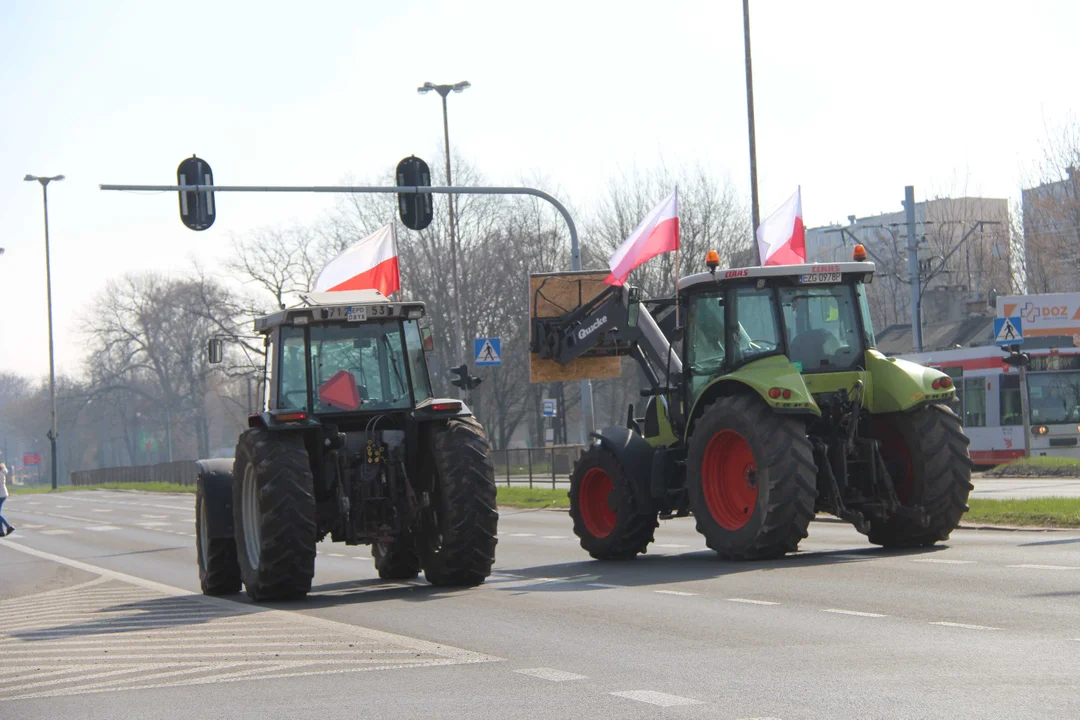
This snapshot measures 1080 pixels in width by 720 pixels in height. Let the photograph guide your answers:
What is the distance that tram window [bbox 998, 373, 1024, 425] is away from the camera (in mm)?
35625

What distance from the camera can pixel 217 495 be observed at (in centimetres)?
1438

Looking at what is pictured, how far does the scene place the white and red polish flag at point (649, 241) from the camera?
55.3 feet

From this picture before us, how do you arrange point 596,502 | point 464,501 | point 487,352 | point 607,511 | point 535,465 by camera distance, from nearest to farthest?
1. point 464,501
2. point 607,511
3. point 596,502
4. point 487,352
5. point 535,465

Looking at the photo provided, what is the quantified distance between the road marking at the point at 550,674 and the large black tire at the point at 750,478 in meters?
5.51

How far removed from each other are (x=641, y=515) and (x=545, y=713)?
8457 millimetres

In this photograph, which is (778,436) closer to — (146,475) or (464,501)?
(464,501)

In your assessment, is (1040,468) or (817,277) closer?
(817,277)

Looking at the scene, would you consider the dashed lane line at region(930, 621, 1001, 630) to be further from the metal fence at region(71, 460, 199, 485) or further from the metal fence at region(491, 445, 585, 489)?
the metal fence at region(71, 460, 199, 485)

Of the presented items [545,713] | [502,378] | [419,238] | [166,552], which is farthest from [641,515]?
[502,378]

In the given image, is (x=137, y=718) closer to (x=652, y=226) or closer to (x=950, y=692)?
(x=950, y=692)

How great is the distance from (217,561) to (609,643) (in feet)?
21.0

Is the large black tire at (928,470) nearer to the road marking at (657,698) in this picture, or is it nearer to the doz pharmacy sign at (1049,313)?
the road marking at (657,698)

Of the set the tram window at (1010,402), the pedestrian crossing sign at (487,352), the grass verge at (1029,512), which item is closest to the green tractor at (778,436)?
the grass verge at (1029,512)

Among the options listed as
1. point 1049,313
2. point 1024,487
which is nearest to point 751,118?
point 1024,487
